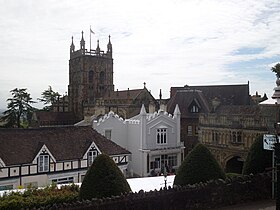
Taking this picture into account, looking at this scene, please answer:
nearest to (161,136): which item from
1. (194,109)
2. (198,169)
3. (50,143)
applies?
(194,109)

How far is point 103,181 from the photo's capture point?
49.3ft

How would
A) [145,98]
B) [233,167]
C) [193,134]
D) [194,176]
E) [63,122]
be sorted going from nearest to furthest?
[194,176]
[233,167]
[193,134]
[145,98]
[63,122]

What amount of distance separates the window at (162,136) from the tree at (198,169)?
19.5 m

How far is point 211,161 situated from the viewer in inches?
701

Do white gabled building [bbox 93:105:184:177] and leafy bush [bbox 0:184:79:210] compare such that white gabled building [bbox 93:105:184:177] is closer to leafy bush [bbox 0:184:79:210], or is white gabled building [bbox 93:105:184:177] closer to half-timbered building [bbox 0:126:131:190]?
half-timbered building [bbox 0:126:131:190]

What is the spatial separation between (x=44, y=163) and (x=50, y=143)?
1.94 m

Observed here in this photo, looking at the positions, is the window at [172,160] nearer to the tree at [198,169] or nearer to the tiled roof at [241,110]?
the tiled roof at [241,110]

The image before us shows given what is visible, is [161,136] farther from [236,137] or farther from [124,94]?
[124,94]

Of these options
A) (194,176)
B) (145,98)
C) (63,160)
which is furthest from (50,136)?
(145,98)

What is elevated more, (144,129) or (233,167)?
(144,129)

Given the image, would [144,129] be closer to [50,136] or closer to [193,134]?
[193,134]

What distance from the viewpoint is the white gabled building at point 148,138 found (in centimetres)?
3625

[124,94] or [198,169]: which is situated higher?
[124,94]

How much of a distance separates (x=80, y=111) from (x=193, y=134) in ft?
102
